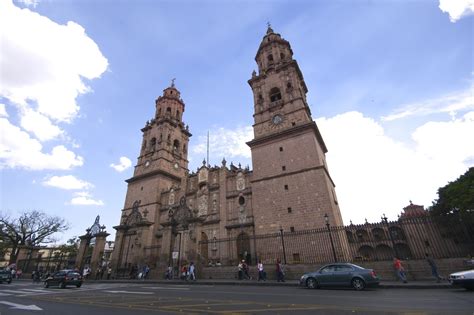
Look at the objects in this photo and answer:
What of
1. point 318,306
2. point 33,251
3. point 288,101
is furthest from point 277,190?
point 33,251

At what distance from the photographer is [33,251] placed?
1182 inches

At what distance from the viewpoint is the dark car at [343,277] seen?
10078 millimetres

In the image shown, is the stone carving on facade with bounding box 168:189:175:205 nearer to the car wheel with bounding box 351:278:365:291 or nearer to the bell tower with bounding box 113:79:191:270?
the bell tower with bounding box 113:79:191:270

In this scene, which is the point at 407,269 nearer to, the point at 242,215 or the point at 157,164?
the point at 242,215

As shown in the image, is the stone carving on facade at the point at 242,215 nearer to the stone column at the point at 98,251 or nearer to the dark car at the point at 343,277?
the stone column at the point at 98,251

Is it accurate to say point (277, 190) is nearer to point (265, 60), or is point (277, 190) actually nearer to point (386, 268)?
point (386, 268)

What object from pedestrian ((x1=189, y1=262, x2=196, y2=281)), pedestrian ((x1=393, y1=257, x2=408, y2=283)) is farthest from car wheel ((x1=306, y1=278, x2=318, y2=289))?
pedestrian ((x1=189, y1=262, x2=196, y2=281))

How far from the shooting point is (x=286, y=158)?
81.1ft

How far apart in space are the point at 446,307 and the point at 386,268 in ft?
25.2

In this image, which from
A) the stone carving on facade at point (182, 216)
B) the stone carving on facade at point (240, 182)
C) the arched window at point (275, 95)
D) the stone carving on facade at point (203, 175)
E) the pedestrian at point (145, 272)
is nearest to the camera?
the stone carving on facade at point (182, 216)

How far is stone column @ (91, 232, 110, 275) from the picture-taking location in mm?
22783

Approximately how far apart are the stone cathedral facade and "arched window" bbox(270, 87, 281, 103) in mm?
124

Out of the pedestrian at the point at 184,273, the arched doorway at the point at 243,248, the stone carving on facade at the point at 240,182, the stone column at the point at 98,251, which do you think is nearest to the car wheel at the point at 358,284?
the pedestrian at the point at 184,273

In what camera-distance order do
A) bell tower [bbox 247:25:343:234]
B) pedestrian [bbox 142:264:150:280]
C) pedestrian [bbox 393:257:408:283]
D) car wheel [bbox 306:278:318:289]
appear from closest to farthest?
car wheel [bbox 306:278:318:289] → pedestrian [bbox 393:257:408:283] → pedestrian [bbox 142:264:150:280] → bell tower [bbox 247:25:343:234]
